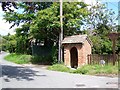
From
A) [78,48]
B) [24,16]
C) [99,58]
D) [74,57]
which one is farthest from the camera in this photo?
[24,16]

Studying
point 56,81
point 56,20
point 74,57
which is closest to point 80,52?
point 74,57

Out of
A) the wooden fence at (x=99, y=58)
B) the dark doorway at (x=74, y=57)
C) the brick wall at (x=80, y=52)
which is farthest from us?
the dark doorway at (x=74, y=57)

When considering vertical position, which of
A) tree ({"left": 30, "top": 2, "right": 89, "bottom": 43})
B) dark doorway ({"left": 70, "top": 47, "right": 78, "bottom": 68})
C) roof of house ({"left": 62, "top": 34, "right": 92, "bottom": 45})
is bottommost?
dark doorway ({"left": 70, "top": 47, "right": 78, "bottom": 68})

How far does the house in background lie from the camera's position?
26422mm

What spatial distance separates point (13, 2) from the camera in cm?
1719

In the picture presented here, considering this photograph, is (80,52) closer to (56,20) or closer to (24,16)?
(56,20)

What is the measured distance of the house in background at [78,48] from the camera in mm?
26422

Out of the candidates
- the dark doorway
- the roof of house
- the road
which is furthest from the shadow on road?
the dark doorway

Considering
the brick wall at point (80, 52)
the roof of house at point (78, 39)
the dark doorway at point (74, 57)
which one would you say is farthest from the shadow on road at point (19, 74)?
the dark doorway at point (74, 57)

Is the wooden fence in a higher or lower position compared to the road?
higher

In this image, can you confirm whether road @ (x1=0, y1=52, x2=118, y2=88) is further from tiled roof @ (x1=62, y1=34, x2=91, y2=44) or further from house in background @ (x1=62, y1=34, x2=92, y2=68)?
tiled roof @ (x1=62, y1=34, x2=91, y2=44)

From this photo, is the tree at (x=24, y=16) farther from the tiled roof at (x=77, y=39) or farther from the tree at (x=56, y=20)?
the tiled roof at (x=77, y=39)

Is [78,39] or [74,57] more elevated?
[78,39]

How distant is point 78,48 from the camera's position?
26844mm
